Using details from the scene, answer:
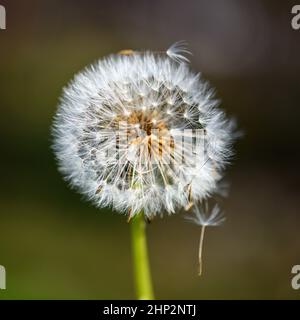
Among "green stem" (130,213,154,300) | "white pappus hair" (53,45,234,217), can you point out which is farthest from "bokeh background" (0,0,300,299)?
"green stem" (130,213,154,300)

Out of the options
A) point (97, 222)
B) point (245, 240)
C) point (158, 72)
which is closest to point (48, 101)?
point (97, 222)

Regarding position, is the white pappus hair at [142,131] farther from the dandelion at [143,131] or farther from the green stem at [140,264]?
the green stem at [140,264]

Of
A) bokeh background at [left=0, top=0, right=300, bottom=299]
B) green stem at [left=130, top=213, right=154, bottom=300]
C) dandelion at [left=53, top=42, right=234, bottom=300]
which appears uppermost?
bokeh background at [left=0, top=0, right=300, bottom=299]

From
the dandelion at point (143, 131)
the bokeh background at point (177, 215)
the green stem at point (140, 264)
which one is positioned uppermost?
the bokeh background at point (177, 215)

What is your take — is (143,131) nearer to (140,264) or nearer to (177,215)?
(140,264)

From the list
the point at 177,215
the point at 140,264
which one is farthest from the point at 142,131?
the point at 177,215

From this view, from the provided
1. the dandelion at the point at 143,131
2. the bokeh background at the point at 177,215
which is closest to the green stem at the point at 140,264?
the dandelion at the point at 143,131

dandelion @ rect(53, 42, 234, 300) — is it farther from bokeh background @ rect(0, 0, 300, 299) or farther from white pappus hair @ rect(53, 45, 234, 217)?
bokeh background @ rect(0, 0, 300, 299)
